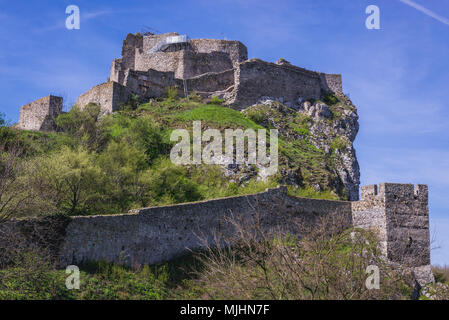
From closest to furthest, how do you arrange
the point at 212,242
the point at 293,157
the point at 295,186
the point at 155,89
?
the point at 212,242 → the point at 295,186 → the point at 293,157 → the point at 155,89

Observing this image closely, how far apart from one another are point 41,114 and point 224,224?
2516 cm

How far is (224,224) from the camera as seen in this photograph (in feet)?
87.9

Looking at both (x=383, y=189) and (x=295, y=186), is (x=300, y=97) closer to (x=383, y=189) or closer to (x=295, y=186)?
(x=295, y=186)

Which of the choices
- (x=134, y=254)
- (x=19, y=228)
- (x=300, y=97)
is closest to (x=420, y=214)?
(x=134, y=254)

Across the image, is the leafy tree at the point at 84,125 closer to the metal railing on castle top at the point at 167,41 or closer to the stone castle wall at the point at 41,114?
the stone castle wall at the point at 41,114

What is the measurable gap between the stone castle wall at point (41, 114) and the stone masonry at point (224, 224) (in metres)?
23.2

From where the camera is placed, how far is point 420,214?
2878 centimetres

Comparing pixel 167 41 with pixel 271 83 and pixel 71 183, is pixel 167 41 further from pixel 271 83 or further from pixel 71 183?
pixel 71 183

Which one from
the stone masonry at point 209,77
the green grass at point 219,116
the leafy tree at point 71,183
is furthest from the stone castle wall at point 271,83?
the leafy tree at point 71,183

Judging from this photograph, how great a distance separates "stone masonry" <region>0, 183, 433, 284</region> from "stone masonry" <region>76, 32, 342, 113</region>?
20353 millimetres

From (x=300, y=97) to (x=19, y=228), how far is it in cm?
3308
